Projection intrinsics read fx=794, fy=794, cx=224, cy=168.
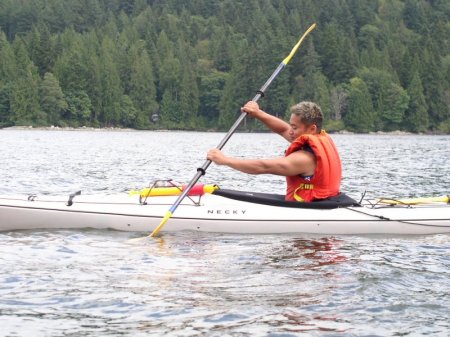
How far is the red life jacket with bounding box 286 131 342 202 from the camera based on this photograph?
399 inches

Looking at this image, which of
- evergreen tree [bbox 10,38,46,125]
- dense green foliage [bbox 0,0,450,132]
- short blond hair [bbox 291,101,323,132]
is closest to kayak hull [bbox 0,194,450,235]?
short blond hair [bbox 291,101,323,132]

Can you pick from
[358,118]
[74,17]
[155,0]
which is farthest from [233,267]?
[155,0]

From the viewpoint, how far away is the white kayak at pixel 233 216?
429 inches

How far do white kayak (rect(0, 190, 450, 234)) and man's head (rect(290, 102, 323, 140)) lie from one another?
114 centimetres

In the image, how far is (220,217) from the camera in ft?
36.3

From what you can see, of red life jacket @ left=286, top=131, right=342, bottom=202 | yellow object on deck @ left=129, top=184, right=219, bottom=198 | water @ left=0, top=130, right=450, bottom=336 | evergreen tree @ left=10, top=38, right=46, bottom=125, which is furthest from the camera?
evergreen tree @ left=10, top=38, right=46, bottom=125

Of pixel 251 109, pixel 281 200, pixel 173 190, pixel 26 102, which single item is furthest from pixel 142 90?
pixel 281 200

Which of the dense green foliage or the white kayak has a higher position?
the dense green foliage

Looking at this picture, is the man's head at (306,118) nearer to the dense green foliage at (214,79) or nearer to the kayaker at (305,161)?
the kayaker at (305,161)

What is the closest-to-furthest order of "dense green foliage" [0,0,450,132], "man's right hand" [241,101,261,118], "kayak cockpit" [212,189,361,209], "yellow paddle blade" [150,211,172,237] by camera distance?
"yellow paddle blade" [150,211,172,237] < "kayak cockpit" [212,189,361,209] < "man's right hand" [241,101,261,118] < "dense green foliage" [0,0,450,132]

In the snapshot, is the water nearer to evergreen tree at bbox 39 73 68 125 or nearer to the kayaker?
the kayaker

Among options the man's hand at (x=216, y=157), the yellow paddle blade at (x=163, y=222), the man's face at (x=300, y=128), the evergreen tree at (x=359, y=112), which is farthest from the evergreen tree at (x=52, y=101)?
the man's hand at (x=216, y=157)

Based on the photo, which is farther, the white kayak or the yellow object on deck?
the yellow object on deck

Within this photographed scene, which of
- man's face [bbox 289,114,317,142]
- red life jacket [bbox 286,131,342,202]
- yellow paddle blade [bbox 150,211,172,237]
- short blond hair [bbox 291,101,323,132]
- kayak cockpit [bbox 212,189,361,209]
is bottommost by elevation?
yellow paddle blade [bbox 150,211,172,237]
